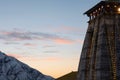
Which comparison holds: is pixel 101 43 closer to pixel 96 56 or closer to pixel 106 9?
pixel 96 56

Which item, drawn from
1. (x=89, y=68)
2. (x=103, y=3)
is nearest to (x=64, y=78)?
(x=89, y=68)

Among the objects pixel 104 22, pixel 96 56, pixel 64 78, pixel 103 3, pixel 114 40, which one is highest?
pixel 103 3

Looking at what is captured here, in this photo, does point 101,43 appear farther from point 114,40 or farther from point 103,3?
point 103,3

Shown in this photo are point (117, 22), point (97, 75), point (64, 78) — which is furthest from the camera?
point (64, 78)

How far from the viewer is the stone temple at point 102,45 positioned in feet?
187

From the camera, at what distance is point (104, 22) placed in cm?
6112

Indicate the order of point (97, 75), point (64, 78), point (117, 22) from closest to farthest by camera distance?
point (97, 75) < point (117, 22) < point (64, 78)

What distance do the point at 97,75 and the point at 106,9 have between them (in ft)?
54.6

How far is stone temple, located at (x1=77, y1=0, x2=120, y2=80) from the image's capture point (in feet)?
187

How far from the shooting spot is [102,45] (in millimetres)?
58938

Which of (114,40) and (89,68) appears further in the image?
(89,68)

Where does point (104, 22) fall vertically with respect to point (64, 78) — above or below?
above

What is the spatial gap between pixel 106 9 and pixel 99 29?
524 centimetres

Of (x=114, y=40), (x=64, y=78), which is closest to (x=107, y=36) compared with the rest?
(x=114, y=40)
